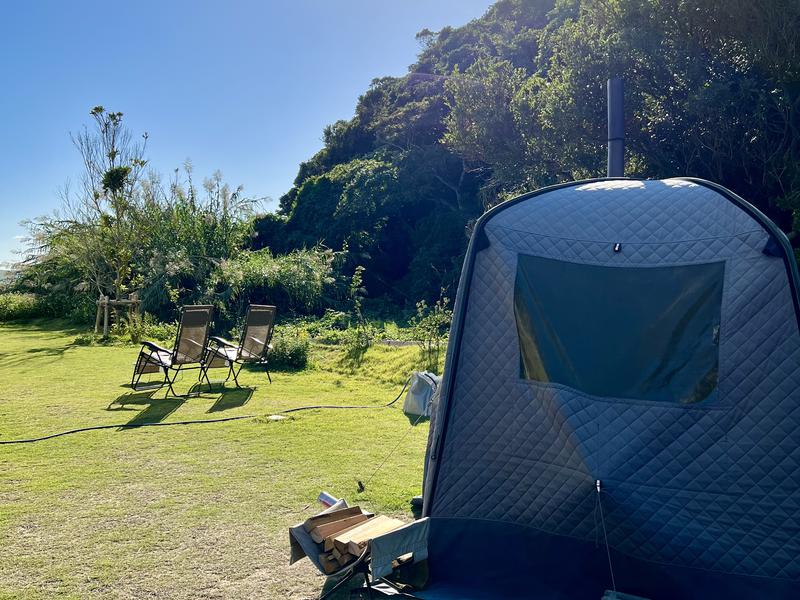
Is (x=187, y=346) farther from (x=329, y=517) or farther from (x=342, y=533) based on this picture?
(x=342, y=533)

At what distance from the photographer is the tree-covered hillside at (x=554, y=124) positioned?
421 inches

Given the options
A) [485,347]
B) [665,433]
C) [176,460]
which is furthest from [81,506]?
[665,433]

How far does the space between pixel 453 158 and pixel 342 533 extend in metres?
22.1

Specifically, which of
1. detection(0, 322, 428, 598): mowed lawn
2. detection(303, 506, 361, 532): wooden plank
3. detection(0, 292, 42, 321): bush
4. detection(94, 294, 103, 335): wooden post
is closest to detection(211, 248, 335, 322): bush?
detection(94, 294, 103, 335): wooden post

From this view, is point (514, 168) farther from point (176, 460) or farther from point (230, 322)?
point (176, 460)

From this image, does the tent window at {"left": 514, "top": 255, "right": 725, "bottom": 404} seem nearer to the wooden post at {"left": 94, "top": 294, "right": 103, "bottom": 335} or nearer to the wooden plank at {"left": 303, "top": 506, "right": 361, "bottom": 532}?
the wooden plank at {"left": 303, "top": 506, "right": 361, "bottom": 532}

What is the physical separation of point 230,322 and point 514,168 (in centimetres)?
756

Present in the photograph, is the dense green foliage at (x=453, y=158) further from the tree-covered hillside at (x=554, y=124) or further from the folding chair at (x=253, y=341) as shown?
the folding chair at (x=253, y=341)

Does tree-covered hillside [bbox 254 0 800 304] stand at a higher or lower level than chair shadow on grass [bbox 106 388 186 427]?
higher

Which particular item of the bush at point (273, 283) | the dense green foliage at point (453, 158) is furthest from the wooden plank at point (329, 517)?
the bush at point (273, 283)

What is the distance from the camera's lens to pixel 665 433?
126 inches

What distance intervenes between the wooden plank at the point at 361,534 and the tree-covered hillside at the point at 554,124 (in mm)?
8822

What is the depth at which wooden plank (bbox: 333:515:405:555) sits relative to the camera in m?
3.37

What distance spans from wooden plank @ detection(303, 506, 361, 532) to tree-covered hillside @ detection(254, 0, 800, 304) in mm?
8824
